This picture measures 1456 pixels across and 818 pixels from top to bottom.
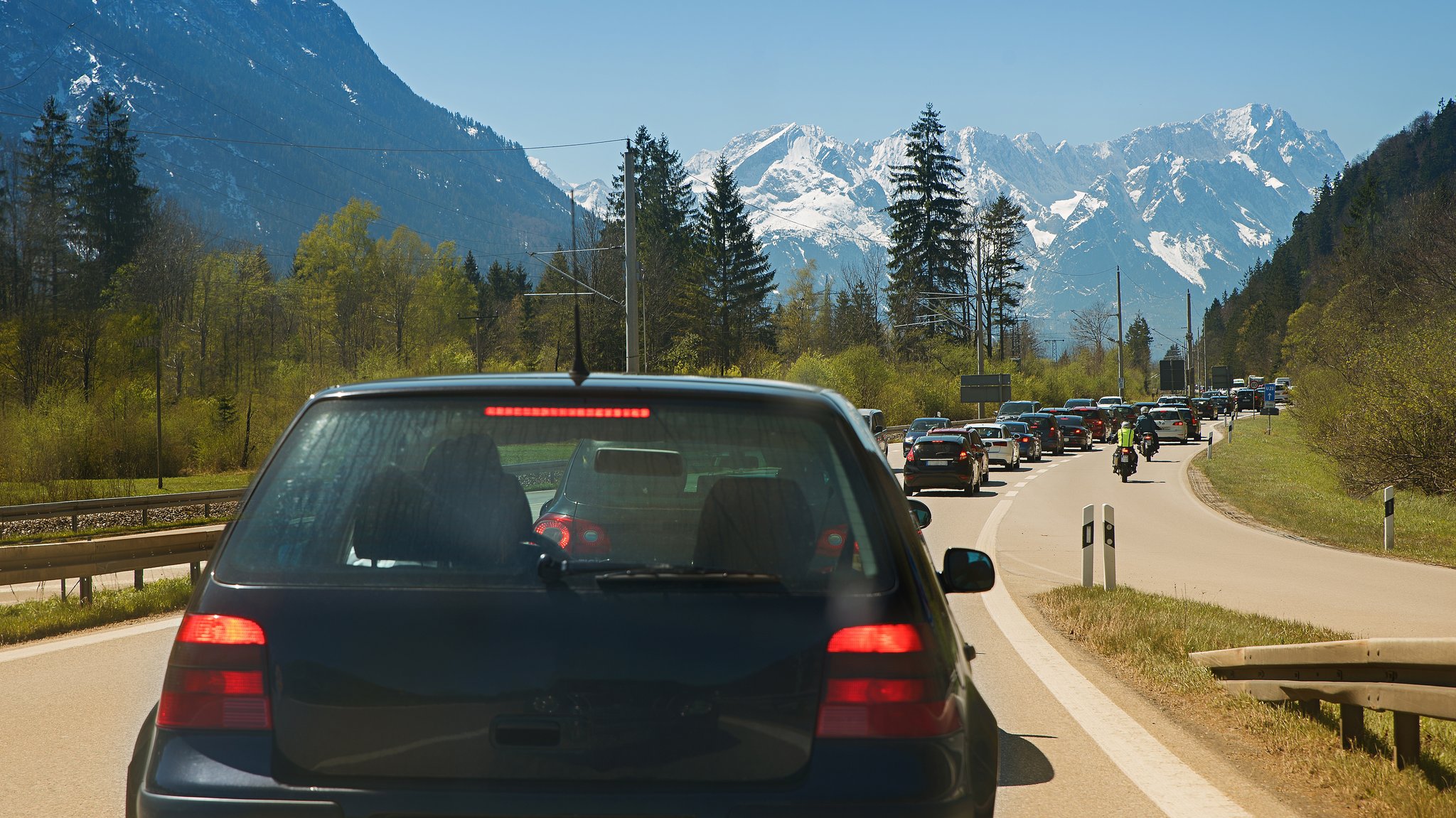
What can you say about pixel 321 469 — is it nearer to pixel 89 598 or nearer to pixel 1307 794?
pixel 1307 794

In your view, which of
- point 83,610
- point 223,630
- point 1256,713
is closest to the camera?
point 223,630

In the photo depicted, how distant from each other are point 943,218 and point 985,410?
1997 centimetres

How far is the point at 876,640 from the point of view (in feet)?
8.77

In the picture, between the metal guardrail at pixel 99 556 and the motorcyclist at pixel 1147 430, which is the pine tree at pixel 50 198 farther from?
the metal guardrail at pixel 99 556

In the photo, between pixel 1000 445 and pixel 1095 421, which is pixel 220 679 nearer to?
pixel 1000 445

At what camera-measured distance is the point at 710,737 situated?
2564 millimetres

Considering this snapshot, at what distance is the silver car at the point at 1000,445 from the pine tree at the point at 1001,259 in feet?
207

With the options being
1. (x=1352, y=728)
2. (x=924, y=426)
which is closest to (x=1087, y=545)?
(x=1352, y=728)

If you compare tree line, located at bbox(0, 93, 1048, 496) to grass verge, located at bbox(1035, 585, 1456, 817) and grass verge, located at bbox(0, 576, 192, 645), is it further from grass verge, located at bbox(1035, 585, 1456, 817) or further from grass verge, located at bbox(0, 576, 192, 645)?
grass verge, located at bbox(1035, 585, 1456, 817)

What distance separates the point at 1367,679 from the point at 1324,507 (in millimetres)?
22523

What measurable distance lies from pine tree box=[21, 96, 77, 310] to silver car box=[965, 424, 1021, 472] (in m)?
37.6

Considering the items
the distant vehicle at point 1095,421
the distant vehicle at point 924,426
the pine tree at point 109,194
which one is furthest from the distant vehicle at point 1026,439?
the pine tree at point 109,194

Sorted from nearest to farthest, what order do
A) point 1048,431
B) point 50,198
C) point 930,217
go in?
point 1048,431, point 50,198, point 930,217

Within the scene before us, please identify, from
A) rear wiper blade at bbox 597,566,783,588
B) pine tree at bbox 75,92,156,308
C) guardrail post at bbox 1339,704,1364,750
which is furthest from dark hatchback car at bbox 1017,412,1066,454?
pine tree at bbox 75,92,156,308
